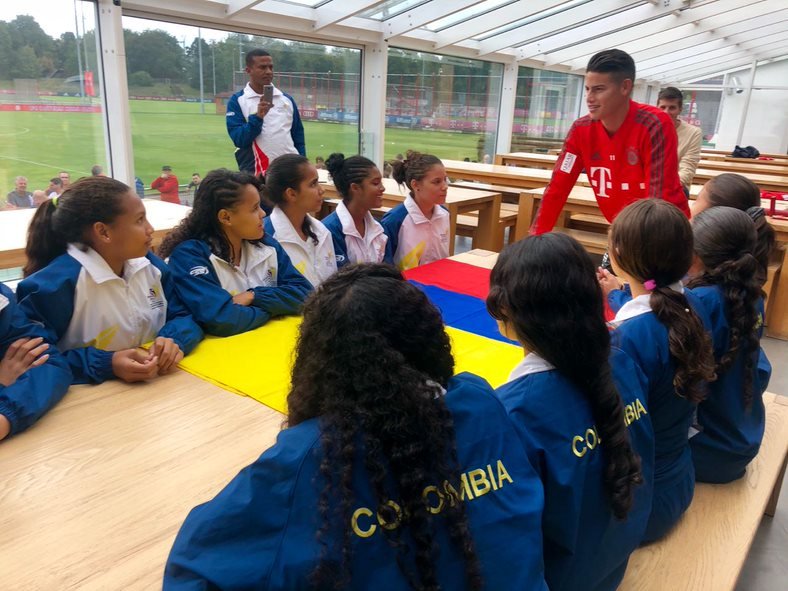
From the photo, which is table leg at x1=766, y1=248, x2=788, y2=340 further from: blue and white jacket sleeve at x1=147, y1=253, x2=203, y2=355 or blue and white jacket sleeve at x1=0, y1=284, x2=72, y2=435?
blue and white jacket sleeve at x1=0, y1=284, x2=72, y2=435

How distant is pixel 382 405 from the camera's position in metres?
0.70

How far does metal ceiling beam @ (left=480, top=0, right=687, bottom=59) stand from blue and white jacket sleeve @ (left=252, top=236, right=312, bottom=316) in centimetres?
565

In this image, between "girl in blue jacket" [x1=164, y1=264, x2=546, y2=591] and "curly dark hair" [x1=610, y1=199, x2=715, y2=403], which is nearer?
"girl in blue jacket" [x1=164, y1=264, x2=546, y2=591]

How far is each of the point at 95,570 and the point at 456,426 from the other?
585 mm

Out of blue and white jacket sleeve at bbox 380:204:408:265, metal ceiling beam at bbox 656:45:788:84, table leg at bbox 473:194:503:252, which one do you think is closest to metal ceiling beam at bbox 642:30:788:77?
metal ceiling beam at bbox 656:45:788:84

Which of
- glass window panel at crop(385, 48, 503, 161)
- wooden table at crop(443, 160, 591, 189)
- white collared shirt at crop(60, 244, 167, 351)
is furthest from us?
glass window panel at crop(385, 48, 503, 161)

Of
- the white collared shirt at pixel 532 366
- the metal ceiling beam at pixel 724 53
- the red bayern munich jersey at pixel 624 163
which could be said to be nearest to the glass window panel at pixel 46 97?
the red bayern munich jersey at pixel 624 163

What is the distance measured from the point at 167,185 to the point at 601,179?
10.1 ft

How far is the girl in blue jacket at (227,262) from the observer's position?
1.82m

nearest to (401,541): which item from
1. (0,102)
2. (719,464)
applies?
(719,464)

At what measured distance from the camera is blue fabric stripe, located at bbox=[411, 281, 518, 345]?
1966 millimetres

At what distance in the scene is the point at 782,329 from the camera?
3.82 m

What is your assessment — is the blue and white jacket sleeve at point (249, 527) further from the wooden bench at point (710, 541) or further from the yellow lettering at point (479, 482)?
the wooden bench at point (710, 541)

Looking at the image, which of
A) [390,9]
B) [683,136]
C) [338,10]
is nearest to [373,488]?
[683,136]
